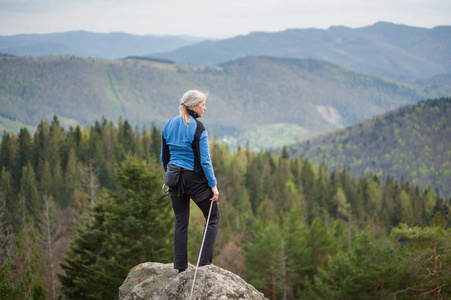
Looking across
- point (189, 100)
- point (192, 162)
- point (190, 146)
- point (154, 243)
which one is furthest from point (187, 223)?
point (154, 243)

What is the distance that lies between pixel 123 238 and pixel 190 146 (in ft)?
41.9

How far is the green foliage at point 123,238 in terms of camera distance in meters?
20.2

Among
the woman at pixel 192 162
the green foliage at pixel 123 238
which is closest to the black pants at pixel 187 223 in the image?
the woman at pixel 192 162

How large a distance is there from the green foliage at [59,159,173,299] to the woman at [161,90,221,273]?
11.8 metres

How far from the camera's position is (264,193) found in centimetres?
11675

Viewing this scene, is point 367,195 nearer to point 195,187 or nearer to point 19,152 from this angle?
point 19,152

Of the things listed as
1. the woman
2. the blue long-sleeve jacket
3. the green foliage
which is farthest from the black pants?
the green foliage

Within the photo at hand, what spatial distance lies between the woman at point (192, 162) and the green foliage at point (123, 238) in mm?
11756

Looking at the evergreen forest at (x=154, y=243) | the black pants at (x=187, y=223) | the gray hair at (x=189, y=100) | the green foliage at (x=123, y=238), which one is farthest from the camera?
the green foliage at (x=123, y=238)

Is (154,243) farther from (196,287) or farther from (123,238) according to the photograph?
(196,287)

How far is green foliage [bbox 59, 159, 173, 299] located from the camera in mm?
20188

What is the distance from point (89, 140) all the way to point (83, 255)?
91.0 metres

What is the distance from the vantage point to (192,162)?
8.84 metres

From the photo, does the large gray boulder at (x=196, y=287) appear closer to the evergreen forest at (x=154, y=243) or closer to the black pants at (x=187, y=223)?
the black pants at (x=187, y=223)
